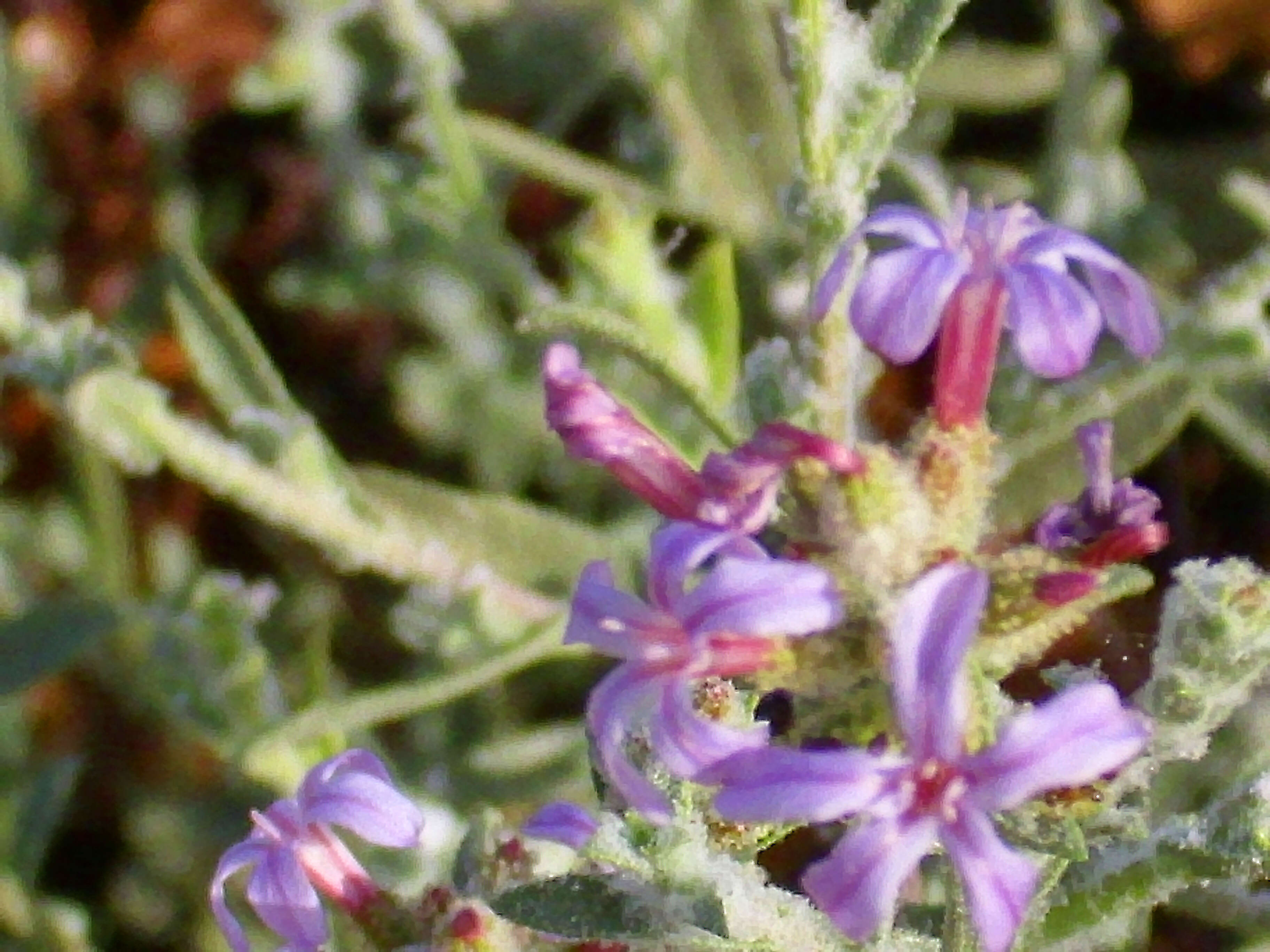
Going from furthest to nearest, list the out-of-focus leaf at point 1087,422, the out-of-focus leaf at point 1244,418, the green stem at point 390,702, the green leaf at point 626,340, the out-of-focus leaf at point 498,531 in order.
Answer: the out-of-focus leaf at point 1244,418, the out-of-focus leaf at point 498,531, the out-of-focus leaf at point 1087,422, the green stem at point 390,702, the green leaf at point 626,340

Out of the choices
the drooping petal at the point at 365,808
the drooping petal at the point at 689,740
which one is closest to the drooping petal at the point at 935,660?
the drooping petal at the point at 689,740

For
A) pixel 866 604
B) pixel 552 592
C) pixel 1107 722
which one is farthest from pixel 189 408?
pixel 1107 722

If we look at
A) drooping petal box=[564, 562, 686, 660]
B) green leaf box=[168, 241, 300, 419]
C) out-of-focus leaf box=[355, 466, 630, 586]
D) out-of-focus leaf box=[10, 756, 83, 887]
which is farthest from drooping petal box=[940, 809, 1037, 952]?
out-of-focus leaf box=[10, 756, 83, 887]

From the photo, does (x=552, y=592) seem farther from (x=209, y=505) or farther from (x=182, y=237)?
(x=209, y=505)

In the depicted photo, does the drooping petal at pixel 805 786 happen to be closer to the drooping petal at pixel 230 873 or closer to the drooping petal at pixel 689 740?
the drooping petal at pixel 689 740

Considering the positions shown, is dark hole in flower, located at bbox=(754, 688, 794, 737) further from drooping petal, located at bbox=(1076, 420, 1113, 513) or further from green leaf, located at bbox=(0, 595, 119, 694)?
green leaf, located at bbox=(0, 595, 119, 694)
